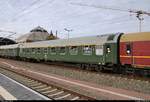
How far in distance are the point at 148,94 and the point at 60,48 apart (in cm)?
2235

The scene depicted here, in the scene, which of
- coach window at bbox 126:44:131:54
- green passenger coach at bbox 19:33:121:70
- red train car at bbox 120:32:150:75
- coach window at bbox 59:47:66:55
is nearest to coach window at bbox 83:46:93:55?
green passenger coach at bbox 19:33:121:70

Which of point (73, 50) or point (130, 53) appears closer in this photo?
point (130, 53)

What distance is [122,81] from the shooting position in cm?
1906

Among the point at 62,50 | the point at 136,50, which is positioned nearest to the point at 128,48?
the point at 136,50

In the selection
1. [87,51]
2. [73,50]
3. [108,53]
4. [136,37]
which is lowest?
[108,53]

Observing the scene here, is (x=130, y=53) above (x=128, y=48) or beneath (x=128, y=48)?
beneath

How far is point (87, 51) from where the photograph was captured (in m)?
28.9

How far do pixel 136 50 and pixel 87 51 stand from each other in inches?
307

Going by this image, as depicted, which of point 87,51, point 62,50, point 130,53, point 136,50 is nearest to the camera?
point 136,50

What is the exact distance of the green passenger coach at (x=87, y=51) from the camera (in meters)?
25.1

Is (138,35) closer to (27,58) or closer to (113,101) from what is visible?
(113,101)

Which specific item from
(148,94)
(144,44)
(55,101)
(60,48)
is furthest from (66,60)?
(55,101)

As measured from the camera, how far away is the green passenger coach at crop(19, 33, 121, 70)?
82.4 feet

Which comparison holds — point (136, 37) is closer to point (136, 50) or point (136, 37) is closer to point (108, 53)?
point (136, 50)
